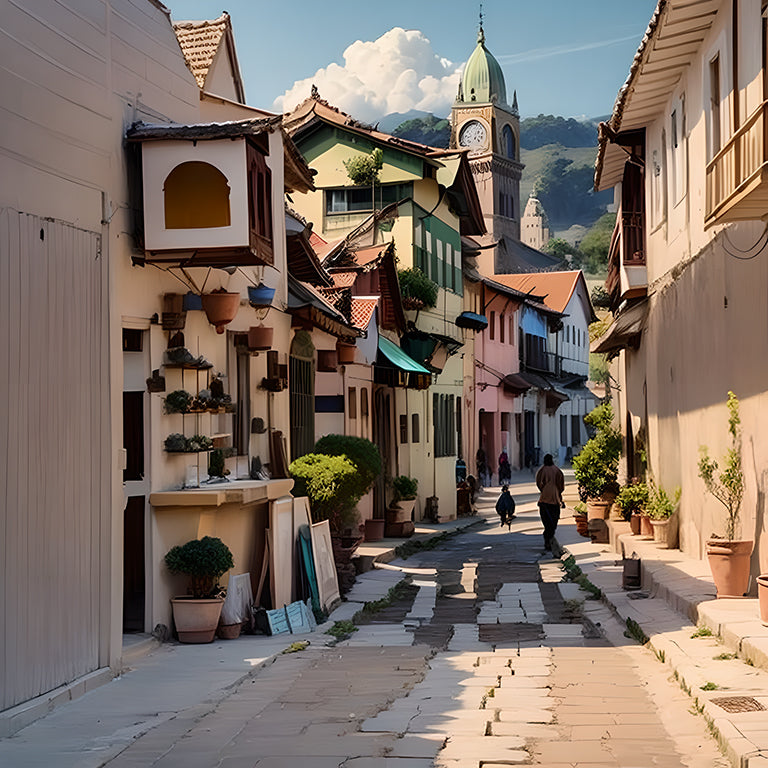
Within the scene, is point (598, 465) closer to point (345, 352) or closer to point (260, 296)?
point (345, 352)

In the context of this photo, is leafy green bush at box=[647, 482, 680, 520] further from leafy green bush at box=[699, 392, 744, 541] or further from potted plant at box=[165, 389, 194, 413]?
potted plant at box=[165, 389, 194, 413]

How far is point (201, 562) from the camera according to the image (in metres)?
11.5

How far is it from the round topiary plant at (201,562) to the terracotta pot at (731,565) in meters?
4.92

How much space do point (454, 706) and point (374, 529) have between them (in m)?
14.9

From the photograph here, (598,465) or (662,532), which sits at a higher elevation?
(598,465)

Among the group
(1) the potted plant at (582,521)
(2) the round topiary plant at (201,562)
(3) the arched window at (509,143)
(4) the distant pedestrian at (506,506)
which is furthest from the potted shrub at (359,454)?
(3) the arched window at (509,143)

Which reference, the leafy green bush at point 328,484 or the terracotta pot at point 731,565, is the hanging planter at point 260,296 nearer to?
the leafy green bush at point 328,484

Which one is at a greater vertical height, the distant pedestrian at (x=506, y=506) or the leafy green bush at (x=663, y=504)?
the leafy green bush at (x=663, y=504)

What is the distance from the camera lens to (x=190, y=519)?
39.0 feet

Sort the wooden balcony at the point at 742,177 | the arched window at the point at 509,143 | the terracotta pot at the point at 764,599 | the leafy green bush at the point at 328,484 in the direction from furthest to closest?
the arched window at the point at 509,143 < the leafy green bush at the point at 328,484 < the terracotta pot at the point at 764,599 < the wooden balcony at the point at 742,177

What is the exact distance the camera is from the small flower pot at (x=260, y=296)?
1440 centimetres

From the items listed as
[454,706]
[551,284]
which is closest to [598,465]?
[454,706]

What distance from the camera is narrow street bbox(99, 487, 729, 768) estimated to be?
6859 mm

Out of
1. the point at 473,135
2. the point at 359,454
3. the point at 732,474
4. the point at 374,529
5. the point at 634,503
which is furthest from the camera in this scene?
the point at 473,135
